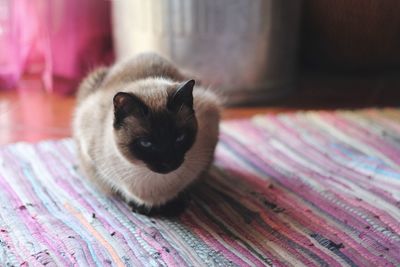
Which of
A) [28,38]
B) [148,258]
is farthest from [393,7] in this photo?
[28,38]

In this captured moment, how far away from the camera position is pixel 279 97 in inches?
76.6

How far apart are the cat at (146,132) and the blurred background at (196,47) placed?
45 cm

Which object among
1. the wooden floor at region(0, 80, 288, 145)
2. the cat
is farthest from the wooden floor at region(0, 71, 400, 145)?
the cat

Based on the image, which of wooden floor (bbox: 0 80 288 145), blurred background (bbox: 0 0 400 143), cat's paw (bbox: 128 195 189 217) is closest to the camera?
cat's paw (bbox: 128 195 189 217)

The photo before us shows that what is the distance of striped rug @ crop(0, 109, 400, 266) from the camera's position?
99 centimetres

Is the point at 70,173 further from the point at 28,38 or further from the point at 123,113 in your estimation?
the point at 28,38

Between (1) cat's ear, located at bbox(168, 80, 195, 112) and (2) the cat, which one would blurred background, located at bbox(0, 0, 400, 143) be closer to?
(2) the cat

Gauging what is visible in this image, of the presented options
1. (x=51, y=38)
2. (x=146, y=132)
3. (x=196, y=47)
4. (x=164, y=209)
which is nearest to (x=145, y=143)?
(x=146, y=132)

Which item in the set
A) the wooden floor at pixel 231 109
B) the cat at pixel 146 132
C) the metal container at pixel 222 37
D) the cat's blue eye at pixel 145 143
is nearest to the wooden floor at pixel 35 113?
the wooden floor at pixel 231 109

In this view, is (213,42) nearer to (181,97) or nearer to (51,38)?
(51,38)

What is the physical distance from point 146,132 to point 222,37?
84 centimetres

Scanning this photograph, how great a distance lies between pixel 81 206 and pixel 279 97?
98 cm

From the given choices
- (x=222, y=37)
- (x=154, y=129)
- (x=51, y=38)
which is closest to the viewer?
(x=154, y=129)

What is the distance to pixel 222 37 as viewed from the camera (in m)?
1.77
